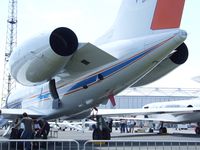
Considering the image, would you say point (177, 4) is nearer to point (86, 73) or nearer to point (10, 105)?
point (86, 73)

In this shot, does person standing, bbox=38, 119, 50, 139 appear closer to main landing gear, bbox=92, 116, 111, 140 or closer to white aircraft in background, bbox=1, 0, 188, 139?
white aircraft in background, bbox=1, 0, 188, 139

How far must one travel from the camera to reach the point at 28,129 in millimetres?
11125

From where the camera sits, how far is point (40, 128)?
14531 mm

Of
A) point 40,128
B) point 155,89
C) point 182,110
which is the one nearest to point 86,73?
point 40,128

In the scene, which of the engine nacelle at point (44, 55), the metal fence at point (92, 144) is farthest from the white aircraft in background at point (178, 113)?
the metal fence at point (92, 144)

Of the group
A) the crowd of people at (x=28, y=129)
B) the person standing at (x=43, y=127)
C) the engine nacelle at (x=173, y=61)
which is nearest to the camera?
the crowd of people at (x=28, y=129)

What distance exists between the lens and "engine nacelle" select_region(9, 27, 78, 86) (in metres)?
11.6

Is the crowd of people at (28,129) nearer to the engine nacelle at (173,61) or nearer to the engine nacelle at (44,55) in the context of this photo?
the engine nacelle at (44,55)

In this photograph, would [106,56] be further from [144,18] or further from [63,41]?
[144,18]

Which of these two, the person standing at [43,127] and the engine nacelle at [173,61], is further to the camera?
the person standing at [43,127]

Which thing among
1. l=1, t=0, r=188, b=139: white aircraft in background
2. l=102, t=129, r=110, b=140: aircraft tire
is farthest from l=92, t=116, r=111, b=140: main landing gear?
l=1, t=0, r=188, b=139: white aircraft in background

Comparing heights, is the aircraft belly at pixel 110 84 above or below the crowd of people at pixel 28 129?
above

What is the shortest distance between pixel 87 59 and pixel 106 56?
2.46 feet

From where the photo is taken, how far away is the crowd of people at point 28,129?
36.4ft
